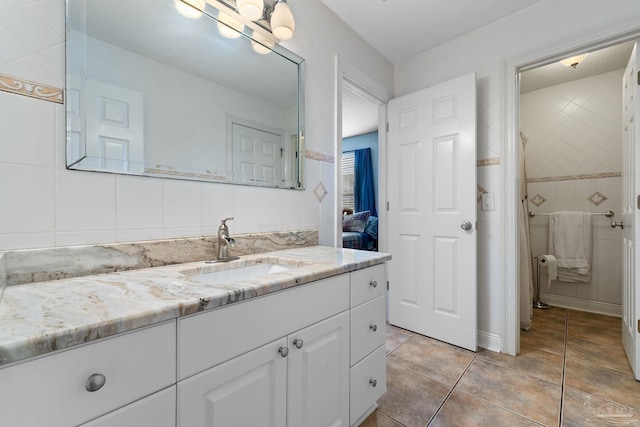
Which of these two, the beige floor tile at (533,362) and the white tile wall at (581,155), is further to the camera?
the white tile wall at (581,155)

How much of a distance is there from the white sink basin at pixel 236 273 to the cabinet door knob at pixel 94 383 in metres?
0.48

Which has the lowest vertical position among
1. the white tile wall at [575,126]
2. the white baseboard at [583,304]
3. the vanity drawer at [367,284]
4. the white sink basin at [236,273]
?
the white baseboard at [583,304]

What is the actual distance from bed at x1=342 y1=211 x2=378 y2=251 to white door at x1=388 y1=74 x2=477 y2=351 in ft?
3.49

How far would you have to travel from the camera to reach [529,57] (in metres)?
1.87

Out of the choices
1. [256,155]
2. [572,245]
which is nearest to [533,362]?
[572,245]

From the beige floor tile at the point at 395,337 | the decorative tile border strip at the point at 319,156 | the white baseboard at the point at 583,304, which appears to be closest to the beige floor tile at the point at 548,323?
the white baseboard at the point at 583,304

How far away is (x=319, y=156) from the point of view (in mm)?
1802

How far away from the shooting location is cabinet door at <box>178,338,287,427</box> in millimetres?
640

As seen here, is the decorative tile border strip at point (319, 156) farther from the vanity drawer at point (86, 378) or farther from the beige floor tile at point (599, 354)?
the beige floor tile at point (599, 354)

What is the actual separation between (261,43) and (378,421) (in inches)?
79.3

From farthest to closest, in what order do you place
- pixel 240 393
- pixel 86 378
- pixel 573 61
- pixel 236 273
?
pixel 573 61 → pixel 236 273 → pixel 240 393 → pixel 86 378

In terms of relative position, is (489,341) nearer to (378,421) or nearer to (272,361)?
(378,421)

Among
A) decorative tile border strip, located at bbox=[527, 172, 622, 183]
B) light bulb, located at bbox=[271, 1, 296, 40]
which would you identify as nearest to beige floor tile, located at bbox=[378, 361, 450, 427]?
light bulb, located at bbox=[271, 1, 296, 40]

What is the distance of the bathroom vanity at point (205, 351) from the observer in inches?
18.5
